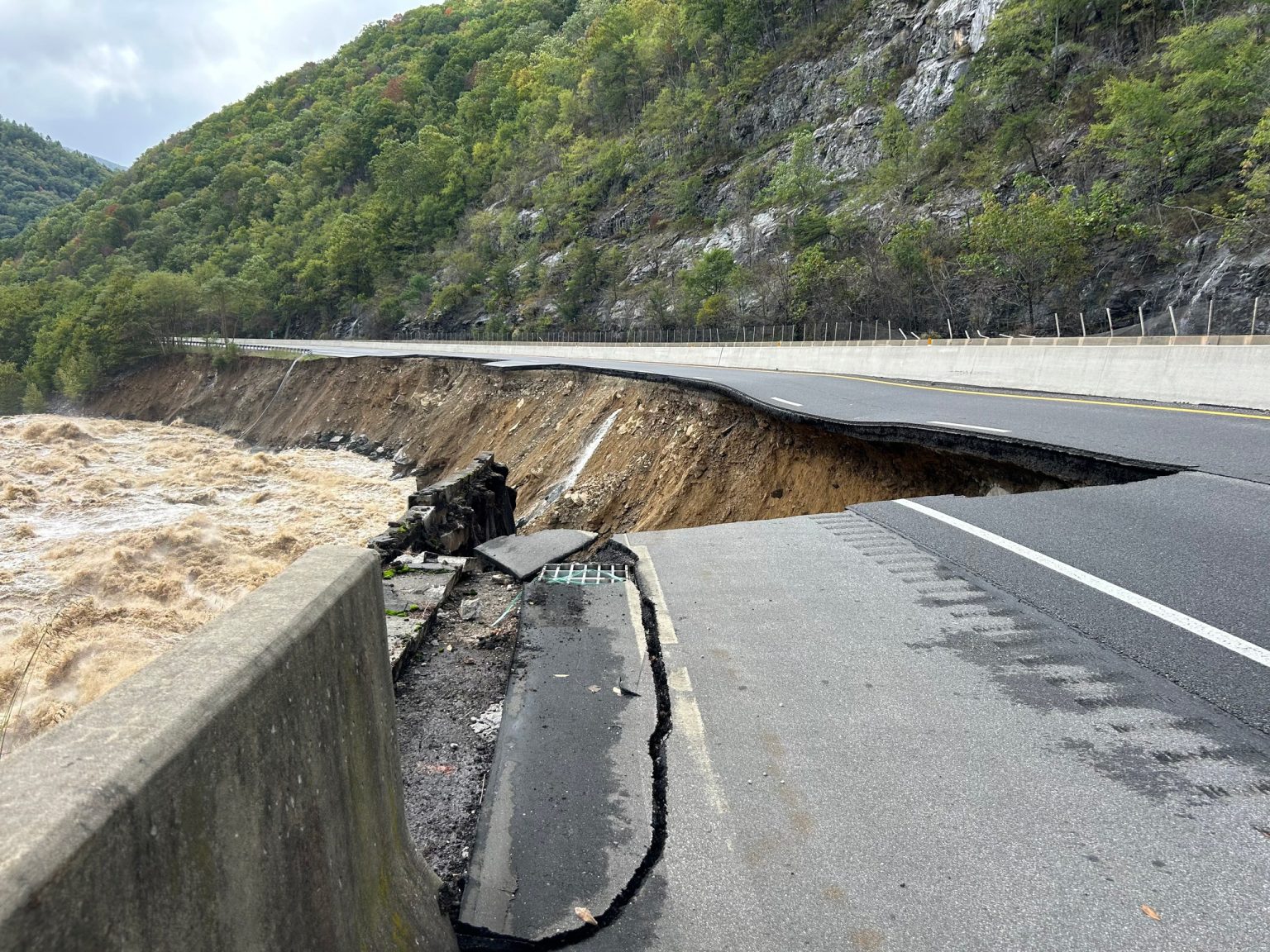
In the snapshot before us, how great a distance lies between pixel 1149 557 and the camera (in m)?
4.89

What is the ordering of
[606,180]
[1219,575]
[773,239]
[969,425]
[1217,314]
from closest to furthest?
[1219,575], [969,425], [1217,314], [773,239], [606,180]

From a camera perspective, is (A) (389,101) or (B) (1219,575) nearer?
(B) (1219,575)

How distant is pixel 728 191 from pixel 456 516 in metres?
51.4

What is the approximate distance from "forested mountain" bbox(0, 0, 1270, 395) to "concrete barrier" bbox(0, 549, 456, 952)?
101ft

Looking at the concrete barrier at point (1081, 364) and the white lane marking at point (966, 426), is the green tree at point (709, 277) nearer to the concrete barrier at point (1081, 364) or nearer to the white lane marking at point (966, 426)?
the concrete barrier at point (1081, 364)

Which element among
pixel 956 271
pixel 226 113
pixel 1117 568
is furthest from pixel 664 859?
pixel 226 113

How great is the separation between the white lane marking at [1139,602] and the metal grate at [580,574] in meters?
2.96

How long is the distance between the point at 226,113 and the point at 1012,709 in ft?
651

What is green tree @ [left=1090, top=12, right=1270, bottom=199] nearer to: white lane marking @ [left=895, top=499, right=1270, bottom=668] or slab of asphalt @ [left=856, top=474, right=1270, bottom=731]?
slab of asphalt @ [left=856, top=474, right=1270, bottom=731]

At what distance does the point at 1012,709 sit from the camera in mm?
3406

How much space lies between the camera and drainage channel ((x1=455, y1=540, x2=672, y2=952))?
7.89 feet

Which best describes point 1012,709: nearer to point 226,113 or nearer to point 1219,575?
point 1219,575

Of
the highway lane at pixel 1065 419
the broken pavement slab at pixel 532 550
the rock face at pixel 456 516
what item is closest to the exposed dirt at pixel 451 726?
the broken pavement slab at pixel 532 550

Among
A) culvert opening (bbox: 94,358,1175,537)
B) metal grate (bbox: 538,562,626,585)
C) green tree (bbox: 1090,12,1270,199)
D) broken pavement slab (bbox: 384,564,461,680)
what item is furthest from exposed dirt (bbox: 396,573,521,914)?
green tree (bbox: 1090,12,1270,199)
